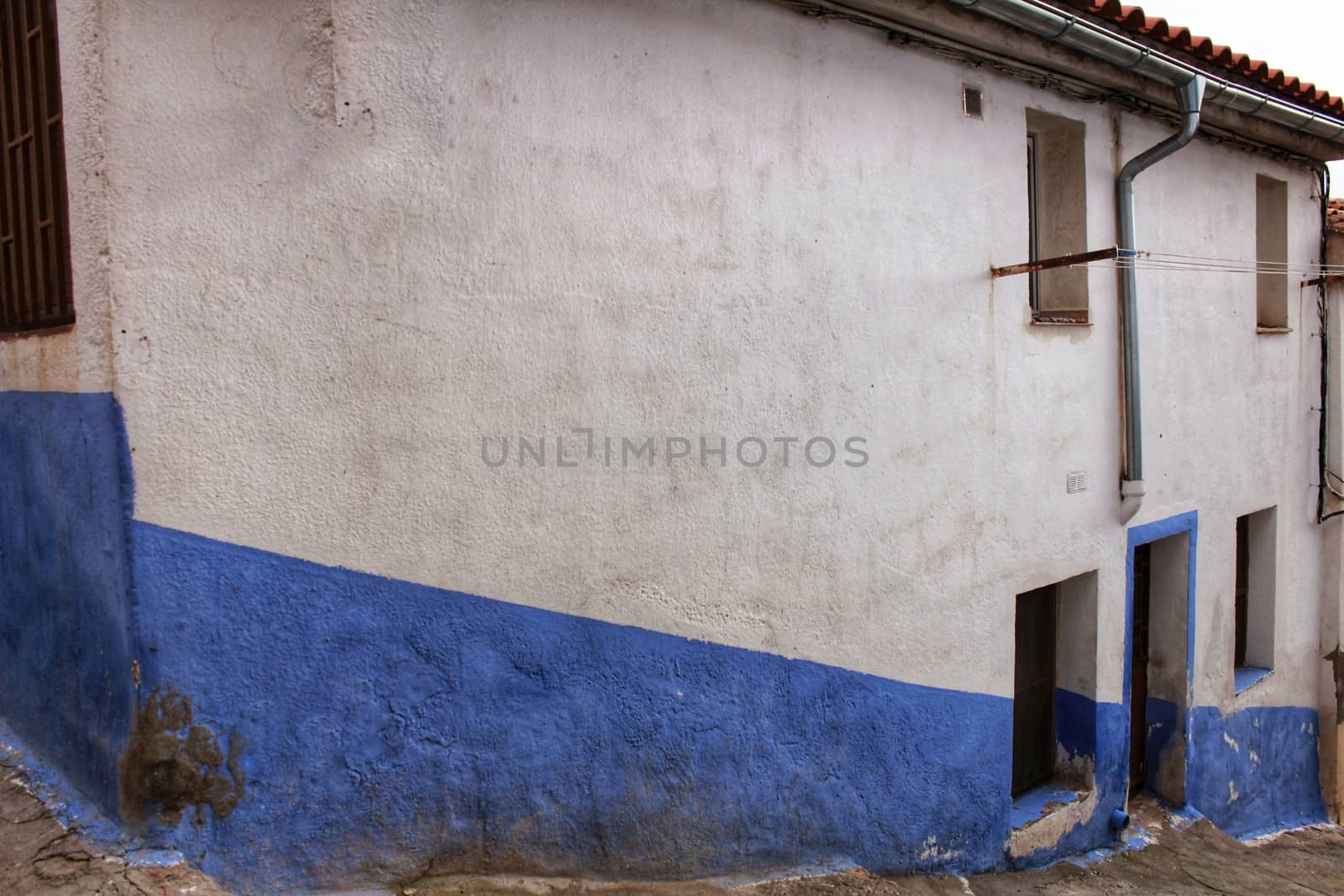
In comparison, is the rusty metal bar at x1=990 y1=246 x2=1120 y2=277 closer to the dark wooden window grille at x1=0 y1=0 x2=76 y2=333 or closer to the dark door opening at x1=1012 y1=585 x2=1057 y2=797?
the dark door opening at x1=1012 y1=585 x2=1057 y2=797

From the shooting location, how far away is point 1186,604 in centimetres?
674

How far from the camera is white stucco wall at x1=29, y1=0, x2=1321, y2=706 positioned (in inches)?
117

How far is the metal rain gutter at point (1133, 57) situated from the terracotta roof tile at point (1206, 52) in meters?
0.07

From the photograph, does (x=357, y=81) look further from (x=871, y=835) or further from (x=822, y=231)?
(x=871, y=835)

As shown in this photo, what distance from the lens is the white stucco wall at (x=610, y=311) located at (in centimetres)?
296

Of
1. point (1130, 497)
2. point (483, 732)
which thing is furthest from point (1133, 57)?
point (483, 732)

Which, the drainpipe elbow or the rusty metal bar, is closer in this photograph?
the rusty metal bar

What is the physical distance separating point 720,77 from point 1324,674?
8258 millimetres

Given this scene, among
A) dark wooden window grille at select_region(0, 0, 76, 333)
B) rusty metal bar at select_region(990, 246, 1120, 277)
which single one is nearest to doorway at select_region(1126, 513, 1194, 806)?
rusty metal bar at select_region(990, 246, 1120, 277)

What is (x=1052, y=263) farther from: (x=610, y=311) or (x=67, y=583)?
(x=67, y=583)

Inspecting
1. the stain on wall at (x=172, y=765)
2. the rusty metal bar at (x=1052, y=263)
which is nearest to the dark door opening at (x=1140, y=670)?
the rusty metal bar at (x=1052, y=263)

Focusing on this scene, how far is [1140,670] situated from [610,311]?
18.0 feet

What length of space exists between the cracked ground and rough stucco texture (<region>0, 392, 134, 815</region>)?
190 mm

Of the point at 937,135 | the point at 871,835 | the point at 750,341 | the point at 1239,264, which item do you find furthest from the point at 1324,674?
the point at 750,341
